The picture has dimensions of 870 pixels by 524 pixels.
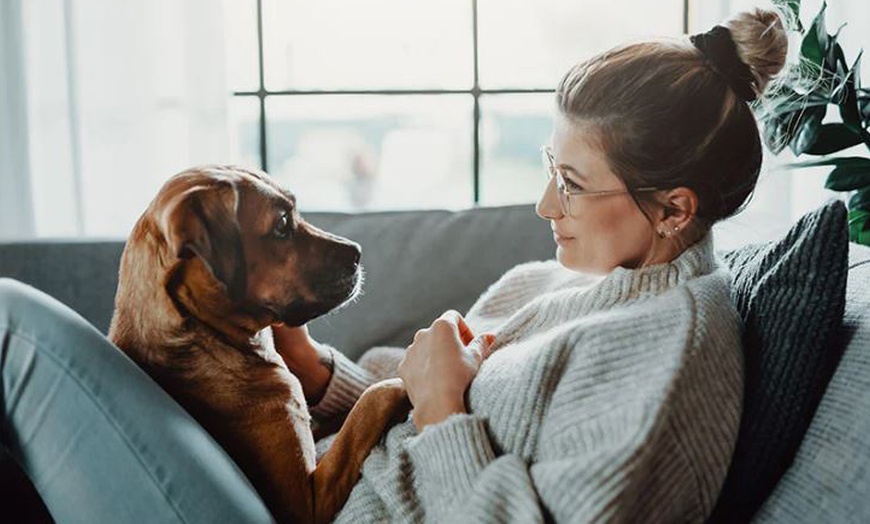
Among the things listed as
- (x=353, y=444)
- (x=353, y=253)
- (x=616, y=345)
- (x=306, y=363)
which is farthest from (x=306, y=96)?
(x=616, y=345)

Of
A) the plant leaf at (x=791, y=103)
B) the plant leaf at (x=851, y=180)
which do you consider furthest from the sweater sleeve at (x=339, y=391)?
the plant leaf at (x=851, y=180)

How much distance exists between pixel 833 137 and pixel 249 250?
1.35 metres

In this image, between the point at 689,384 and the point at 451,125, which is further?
the point at 451,125

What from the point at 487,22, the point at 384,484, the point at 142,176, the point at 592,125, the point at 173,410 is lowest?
the point at 384,484

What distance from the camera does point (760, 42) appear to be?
55.7 inches

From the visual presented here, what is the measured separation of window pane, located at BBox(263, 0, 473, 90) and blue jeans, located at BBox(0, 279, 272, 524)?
1.92 m

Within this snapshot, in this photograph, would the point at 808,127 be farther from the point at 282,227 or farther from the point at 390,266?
the point at 282,227

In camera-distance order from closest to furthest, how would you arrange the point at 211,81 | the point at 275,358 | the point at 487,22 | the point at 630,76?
the point at 630,76 → the point at 275,358 → the point at 211,81 → the point at 487,22

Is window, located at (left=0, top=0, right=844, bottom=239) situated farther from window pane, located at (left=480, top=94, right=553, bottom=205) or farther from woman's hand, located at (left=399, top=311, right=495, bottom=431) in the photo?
woman's hand, located at (left=399, top=311, right=495, bottom=431)

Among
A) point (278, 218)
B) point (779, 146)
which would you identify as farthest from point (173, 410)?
point (779, 146)

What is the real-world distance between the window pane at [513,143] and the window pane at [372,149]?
94 mm

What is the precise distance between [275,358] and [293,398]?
0.27 ft

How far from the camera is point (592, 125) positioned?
4.67ft

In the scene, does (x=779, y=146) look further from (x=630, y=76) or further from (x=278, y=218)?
(x=278, y=218)
